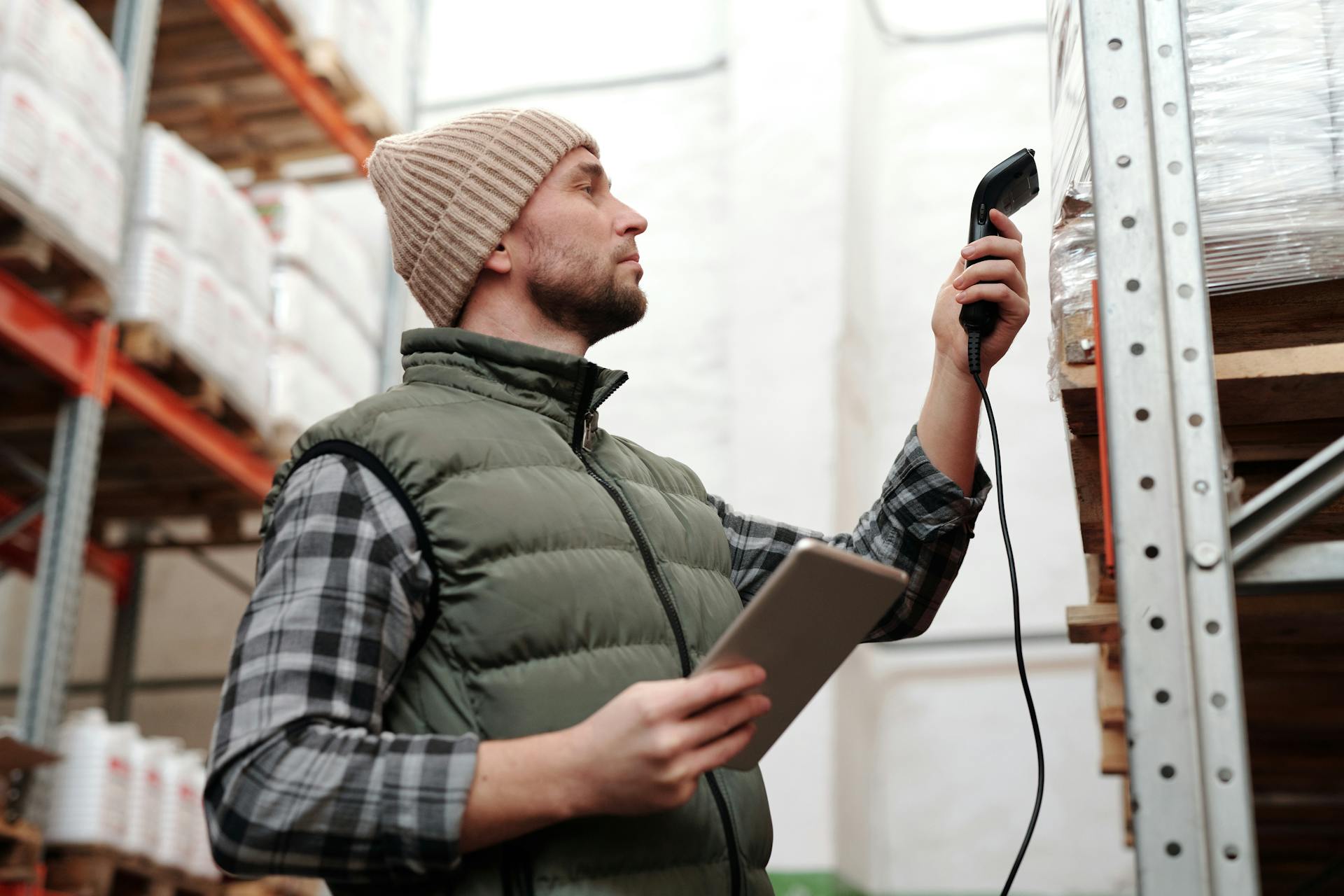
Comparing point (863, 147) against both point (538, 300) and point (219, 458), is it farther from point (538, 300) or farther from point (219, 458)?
point (538, 300)

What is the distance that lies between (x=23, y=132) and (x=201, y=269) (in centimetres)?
128

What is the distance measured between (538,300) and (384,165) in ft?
1.22

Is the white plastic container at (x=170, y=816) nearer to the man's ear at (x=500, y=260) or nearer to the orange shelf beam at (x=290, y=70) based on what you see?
the orange shelf beam at (x=290, y=70)

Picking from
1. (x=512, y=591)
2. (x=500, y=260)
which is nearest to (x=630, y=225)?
(x=500, y=260)

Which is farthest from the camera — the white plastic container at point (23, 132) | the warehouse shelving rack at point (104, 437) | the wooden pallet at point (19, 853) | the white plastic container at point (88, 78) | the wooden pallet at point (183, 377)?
the wooden pallet at point (183, 377)

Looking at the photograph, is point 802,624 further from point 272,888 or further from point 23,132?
point 272,888

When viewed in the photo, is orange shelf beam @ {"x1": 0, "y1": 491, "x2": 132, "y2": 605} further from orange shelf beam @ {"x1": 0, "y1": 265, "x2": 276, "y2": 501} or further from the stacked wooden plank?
the stacked wooden plank

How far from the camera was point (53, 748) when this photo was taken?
16.8 ft

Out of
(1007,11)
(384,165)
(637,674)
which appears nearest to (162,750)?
(384,165)

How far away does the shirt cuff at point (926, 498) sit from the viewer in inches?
84.6

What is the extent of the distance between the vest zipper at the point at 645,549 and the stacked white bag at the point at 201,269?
398 cm

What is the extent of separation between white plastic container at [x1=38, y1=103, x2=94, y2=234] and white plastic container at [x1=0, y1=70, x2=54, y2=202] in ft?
0.10

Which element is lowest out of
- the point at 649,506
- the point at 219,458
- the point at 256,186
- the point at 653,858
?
the point at 653,858

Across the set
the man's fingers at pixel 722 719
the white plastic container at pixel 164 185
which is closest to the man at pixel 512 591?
the man's fingers at pixel 722 719
